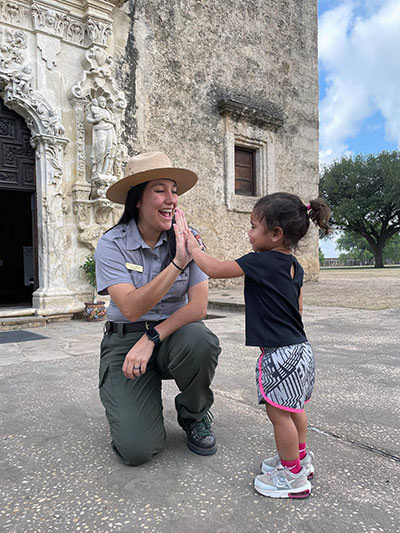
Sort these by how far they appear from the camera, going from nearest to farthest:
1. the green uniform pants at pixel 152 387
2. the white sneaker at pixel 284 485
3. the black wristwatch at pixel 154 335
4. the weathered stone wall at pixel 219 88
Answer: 1. the white sneaker at pixel 284 485
2. the green uniform pants at pixel 152 387
3. the black wristwatch at pixel 154 335
4. the weathered stone wall at pixel 219 88

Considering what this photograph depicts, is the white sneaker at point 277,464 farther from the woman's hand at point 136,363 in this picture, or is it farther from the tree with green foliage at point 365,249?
the tree with green foliage at point 365,249

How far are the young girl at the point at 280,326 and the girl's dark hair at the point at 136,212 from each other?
0.48 metres

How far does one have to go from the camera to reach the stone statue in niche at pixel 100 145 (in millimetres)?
6840

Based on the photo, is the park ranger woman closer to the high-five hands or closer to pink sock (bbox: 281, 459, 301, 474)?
the high-five hands

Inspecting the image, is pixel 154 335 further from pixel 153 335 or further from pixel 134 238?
pixel 134 238

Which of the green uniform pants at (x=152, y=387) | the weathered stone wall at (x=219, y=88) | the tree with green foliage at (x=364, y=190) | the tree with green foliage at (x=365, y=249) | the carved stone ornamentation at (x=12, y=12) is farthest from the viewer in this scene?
the tree with green foliage at (x=365, y=249)

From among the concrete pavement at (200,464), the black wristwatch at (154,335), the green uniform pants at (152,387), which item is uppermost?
the black wristwatch at (154,335)

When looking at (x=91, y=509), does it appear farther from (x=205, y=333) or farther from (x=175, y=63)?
(x=175, y=63)

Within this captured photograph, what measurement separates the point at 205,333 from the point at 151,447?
54cm

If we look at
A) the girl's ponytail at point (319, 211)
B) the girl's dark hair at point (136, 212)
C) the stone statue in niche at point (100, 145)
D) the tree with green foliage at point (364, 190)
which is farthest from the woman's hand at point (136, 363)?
the tree with green foliage at point (364, 190)

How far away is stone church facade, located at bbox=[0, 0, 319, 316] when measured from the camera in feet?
21.4

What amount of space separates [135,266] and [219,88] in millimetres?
9667

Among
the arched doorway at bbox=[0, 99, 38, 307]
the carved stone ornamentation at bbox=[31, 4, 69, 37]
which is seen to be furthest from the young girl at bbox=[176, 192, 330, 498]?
the carved stone ornamentation at bbox=[31, 4, 69, 37]

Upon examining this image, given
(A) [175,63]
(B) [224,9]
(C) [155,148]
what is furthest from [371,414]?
(B) [224,9]
